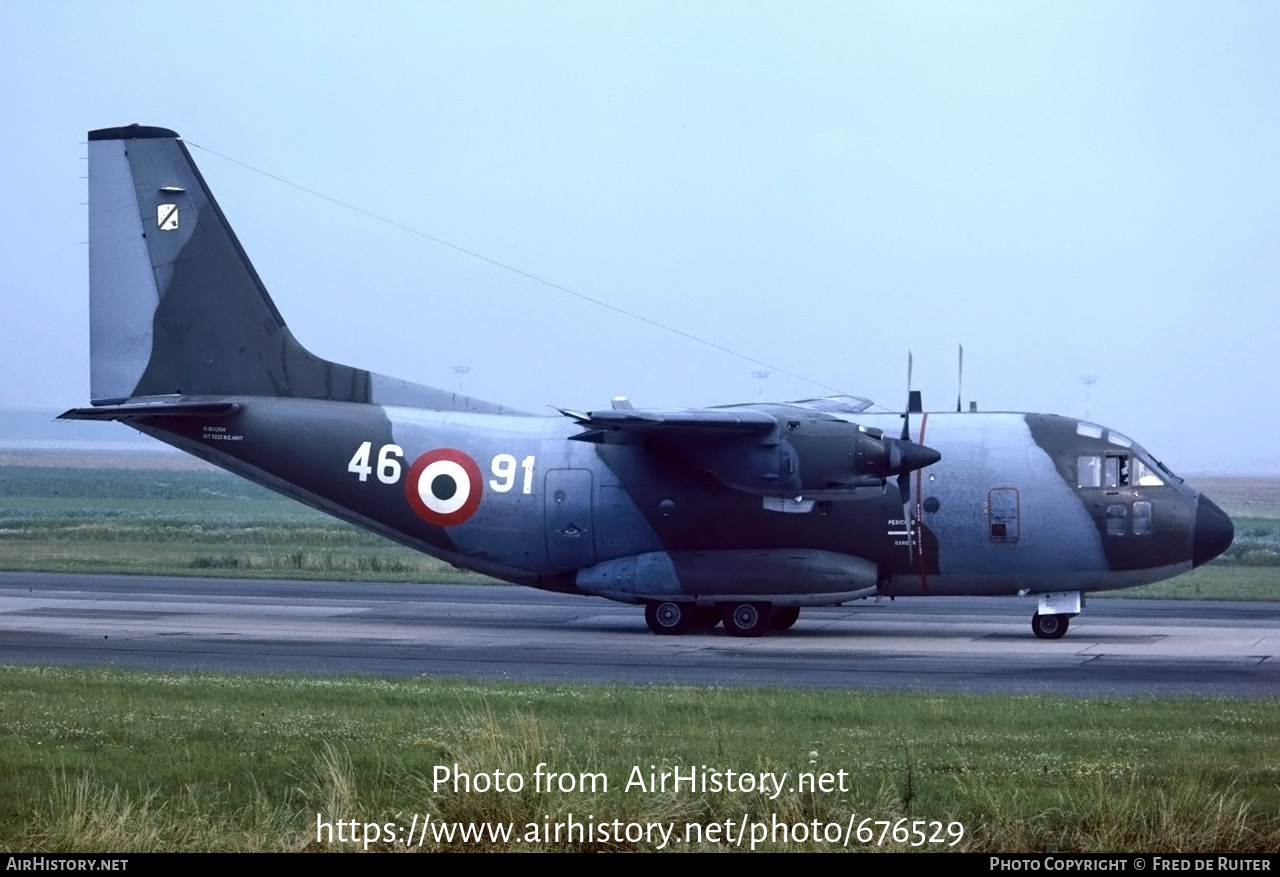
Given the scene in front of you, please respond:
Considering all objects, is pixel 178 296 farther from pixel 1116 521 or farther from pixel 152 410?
pixel 1116 521

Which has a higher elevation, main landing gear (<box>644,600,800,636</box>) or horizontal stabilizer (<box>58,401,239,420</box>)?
horizontal stabilizer (<box>58,401,239,420</box>)

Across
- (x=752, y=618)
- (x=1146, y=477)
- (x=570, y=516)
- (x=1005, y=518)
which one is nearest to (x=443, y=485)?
(x=570, y=516)

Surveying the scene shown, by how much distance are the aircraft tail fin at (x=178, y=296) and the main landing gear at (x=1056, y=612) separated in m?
12.5

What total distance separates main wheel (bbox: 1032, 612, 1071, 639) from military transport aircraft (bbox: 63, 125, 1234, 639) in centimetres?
5

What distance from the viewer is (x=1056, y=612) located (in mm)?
26750

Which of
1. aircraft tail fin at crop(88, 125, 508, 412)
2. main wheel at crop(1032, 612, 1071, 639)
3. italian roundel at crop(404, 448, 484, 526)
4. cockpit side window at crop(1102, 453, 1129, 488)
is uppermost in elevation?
aircraft tail fin at crop(88, 125, 508, 412)

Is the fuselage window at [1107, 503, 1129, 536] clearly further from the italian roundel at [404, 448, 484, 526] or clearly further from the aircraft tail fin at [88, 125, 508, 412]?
A: the aircraft tail fin at [88, 125, 508, 412]

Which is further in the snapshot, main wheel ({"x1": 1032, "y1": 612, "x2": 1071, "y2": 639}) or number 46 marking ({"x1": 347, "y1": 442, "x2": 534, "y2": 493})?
number 46 marking ({"x1": 347, "y1": 442, "x2": 534, "y2": 493})

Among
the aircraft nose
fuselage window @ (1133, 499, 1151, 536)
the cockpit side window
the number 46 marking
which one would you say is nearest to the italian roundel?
the number 46 marking

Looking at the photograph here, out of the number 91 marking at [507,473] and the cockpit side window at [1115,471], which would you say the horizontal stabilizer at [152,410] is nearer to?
the number 91 marking at [507,473]

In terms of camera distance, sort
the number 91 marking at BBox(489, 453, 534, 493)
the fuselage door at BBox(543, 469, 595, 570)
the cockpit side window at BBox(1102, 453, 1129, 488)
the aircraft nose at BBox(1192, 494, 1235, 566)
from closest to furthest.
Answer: the aircraft nose at BBox(1192, 494, 1235, 566) → the cockpit side window at BBox(1102, 453, 1129, 488) → the fuselage door at BBox(543, 469, 595, 570) → the number 91 marking at BBox(489, 453, 534, 493)

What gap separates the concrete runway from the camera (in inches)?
823

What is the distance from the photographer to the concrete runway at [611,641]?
823 inches

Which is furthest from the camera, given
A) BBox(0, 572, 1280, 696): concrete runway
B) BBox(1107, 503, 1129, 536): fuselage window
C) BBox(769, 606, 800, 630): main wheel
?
BBox(769, 606, 800, 630): main wheel
